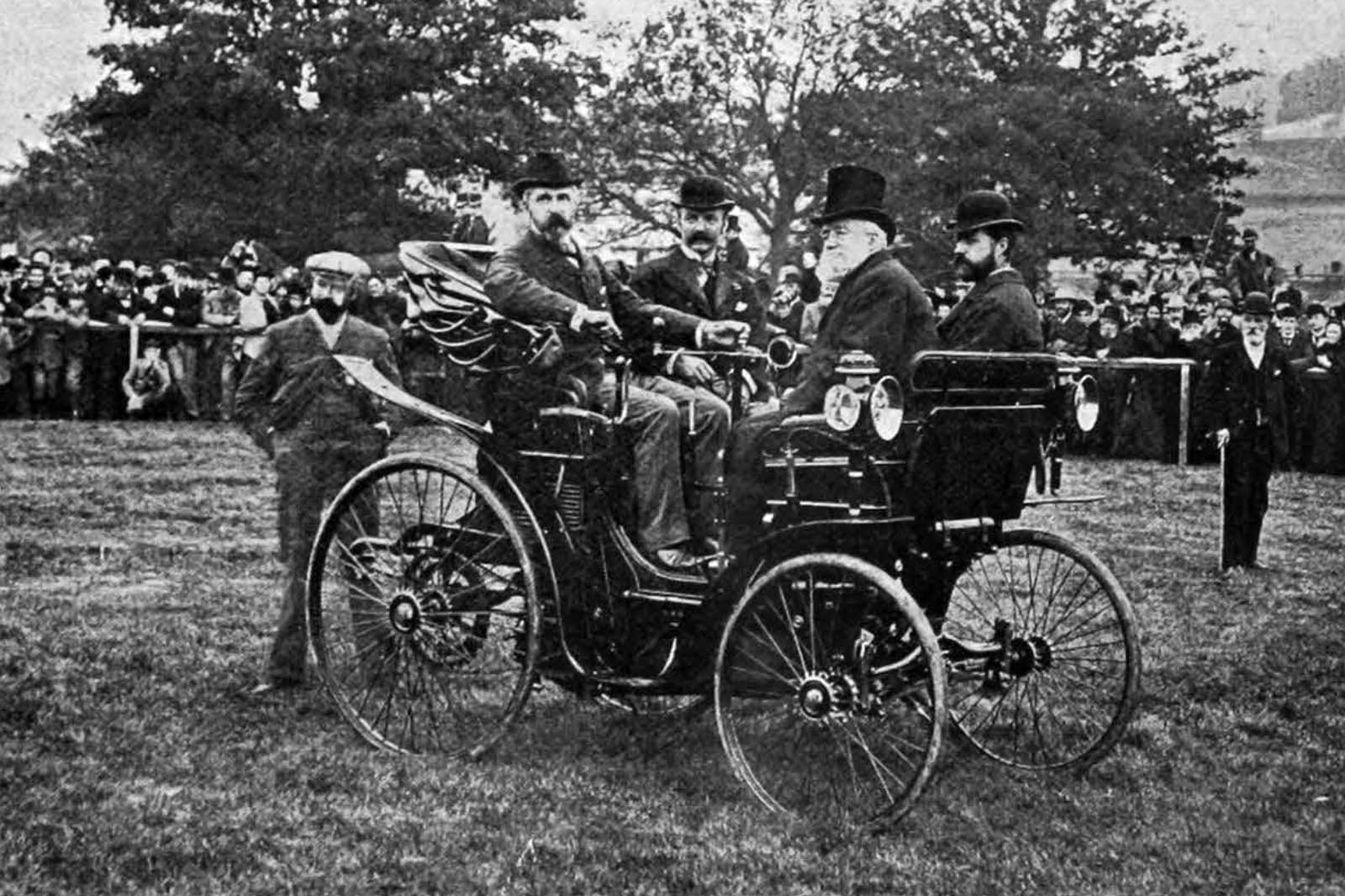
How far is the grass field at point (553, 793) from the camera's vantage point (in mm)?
5344

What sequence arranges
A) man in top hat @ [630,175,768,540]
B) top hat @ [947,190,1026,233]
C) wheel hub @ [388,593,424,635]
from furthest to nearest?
1. top hat @ [947,190,1026,233]
2. wheel hub @ [388,593,424,635]
3. man in top hat @ [630,175,768,540]

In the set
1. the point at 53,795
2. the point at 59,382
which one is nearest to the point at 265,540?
the point at 53,795

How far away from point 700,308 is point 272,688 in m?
2.44

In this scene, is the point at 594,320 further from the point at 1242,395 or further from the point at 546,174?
the point at 1242,395

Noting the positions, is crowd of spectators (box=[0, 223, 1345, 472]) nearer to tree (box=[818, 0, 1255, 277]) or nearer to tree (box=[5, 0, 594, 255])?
tree (box=[818, 0, 1255, 277])

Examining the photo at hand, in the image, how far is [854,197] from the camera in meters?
6.50

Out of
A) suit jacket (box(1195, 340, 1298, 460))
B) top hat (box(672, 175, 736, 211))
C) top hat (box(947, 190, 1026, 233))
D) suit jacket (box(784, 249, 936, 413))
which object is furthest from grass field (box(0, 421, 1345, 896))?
suit jacket (box(1195, 340, 1298, 460))

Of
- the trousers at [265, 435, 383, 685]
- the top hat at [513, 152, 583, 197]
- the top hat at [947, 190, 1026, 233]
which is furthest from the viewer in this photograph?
the trousers at [265, 435, 383, 685]

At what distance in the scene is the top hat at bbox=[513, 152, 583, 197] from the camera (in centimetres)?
712

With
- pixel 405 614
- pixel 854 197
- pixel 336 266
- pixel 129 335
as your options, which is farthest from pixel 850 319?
pixel 129 335

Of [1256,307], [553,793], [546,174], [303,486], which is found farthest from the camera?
[1256,307]

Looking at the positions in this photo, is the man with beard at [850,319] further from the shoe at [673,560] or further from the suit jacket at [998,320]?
the shoe at [673,560]

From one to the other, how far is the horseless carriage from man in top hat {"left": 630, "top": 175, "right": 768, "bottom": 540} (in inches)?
Result: 11.1

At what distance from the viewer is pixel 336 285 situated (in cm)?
820
